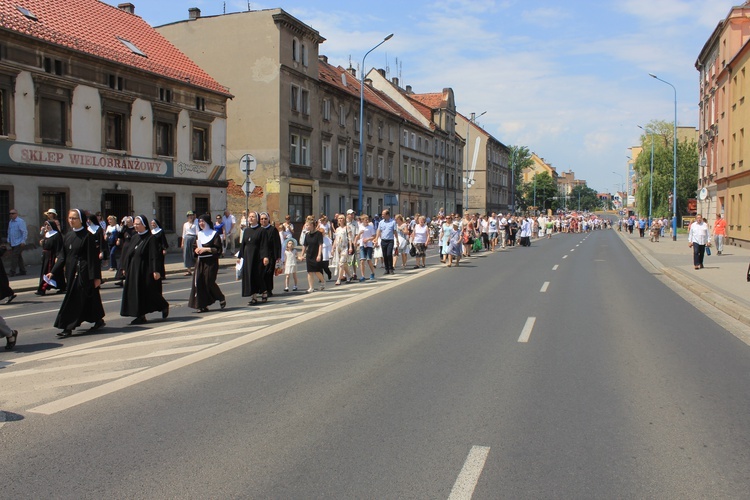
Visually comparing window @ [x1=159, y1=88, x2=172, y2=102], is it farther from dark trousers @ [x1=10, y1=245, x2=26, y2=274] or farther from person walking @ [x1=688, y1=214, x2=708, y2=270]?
person walking @ [x1=688, y1=214, x2=708, y2=270]

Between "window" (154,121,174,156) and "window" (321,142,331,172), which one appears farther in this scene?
"window" (321,142,331,172)

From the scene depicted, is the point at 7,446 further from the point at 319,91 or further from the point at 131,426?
the point at 319,91

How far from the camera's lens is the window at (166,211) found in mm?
28500

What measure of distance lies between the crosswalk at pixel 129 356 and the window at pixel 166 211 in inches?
687

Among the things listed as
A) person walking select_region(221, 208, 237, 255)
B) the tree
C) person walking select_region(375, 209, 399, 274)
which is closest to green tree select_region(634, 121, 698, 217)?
the tree

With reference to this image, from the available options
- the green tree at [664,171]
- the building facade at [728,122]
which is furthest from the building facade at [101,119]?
the green tree at [664,171]

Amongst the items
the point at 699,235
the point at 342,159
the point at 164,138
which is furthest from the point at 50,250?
the point at 342,159

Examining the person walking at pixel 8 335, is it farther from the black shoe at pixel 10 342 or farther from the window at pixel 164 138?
the window at pixel 164 138

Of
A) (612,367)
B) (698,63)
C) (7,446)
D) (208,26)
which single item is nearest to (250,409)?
(7,446)

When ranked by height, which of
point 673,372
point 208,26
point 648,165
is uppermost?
point 208,26

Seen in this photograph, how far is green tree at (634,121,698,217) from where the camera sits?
72.2 metres

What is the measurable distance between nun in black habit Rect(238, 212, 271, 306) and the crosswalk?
0.45m

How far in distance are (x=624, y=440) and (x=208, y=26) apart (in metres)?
39.0

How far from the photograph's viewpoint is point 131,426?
5270 mm
